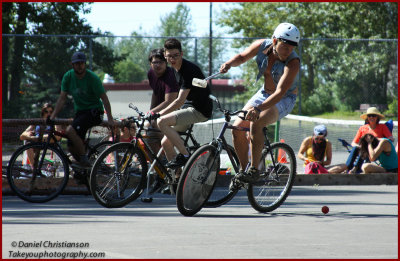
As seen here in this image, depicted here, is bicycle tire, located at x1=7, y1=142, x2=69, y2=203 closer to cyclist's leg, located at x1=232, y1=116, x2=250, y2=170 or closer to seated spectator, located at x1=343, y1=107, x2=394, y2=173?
cyclist's leg, located at x1=232, y1=116, x2=250, y2=170

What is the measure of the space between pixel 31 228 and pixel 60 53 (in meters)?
10.6

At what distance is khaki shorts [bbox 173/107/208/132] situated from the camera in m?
7.98

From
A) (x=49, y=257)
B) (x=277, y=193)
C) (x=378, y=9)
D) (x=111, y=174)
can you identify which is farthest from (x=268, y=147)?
(x=378, y=9)

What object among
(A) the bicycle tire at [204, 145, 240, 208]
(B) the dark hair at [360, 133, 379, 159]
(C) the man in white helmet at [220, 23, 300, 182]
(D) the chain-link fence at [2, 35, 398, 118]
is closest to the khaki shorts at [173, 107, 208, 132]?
(A) the bicycle tire at [204, 145, 240, 208]

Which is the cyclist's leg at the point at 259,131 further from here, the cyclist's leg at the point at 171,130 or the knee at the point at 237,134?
the cyclist's leg at the point at 171,130

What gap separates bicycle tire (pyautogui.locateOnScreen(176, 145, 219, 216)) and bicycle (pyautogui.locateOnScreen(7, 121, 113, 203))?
231 centimetres

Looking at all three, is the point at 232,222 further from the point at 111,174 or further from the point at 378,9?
the point at 378,9

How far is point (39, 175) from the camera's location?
9.19 m

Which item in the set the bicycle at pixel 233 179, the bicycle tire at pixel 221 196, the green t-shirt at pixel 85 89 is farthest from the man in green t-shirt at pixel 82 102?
the bicycle at pixel 233 179

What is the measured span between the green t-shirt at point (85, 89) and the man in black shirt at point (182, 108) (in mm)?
1346

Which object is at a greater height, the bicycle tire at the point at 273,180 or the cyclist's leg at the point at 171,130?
the cyclist's leg at the point at 171,130

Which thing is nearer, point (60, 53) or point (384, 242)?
point (384, 242)

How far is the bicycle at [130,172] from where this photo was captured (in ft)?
26.6

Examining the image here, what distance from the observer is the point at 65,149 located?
30.8 ft
